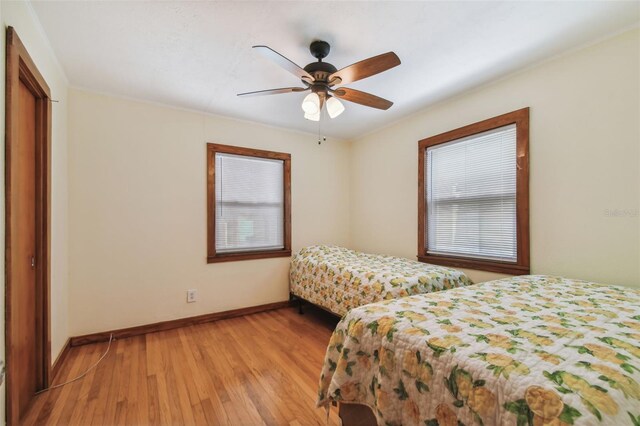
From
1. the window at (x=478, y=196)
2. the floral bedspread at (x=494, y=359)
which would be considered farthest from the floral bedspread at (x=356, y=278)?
the floral bedspread at (x=494, y=359)

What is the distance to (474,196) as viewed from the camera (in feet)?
8.50

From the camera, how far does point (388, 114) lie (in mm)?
3146

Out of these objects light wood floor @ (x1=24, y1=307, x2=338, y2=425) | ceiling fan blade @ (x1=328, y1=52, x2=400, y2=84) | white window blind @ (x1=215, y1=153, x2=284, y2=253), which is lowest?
light wood floor @ (x1=24, y1=307, x2=338, y2=425)

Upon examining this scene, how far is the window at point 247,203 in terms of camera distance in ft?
10.2

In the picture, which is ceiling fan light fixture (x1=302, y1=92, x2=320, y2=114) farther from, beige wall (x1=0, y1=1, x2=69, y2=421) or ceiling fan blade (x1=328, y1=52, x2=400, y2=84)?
beige wall (x1=0, y1=1, x2=69, y2=421)

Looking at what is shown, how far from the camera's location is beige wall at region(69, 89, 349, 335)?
2.47 metres

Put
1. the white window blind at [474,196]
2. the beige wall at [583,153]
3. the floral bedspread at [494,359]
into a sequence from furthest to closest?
the white window blind at [474,196] → the beige wall at [583,153] → the floral bedspread at [494,359]

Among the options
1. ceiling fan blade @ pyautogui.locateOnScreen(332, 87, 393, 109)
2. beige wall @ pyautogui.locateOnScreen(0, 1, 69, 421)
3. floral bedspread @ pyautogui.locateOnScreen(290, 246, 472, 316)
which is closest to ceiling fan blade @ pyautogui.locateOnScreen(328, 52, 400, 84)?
ceiling fan blade @ pyautogui.locateOnScreen(332, 87, 393, 109)

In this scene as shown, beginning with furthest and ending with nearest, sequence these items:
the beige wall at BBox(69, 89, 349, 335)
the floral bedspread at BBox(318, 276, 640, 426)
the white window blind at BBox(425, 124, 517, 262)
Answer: the beige wall at BBox(69, 89, 349, 335) < the white window blind at BBox(425, 124, 517, 262) < the floral bedspread at BBox(318, 276, 640, 426)

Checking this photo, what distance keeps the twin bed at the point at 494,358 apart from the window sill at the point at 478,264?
0.42 m

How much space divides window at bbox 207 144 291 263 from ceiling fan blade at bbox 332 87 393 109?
63.4 inches

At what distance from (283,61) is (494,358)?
172cm

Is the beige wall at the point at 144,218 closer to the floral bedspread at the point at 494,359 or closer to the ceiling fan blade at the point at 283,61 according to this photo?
the ceiling fan blade at the point at 283,61

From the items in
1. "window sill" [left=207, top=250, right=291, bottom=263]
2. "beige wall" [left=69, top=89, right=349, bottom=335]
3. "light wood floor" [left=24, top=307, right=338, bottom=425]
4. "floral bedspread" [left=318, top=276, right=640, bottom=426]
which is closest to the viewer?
"floral bedspread" [left=318, top=276, right=640, bottom=426]
